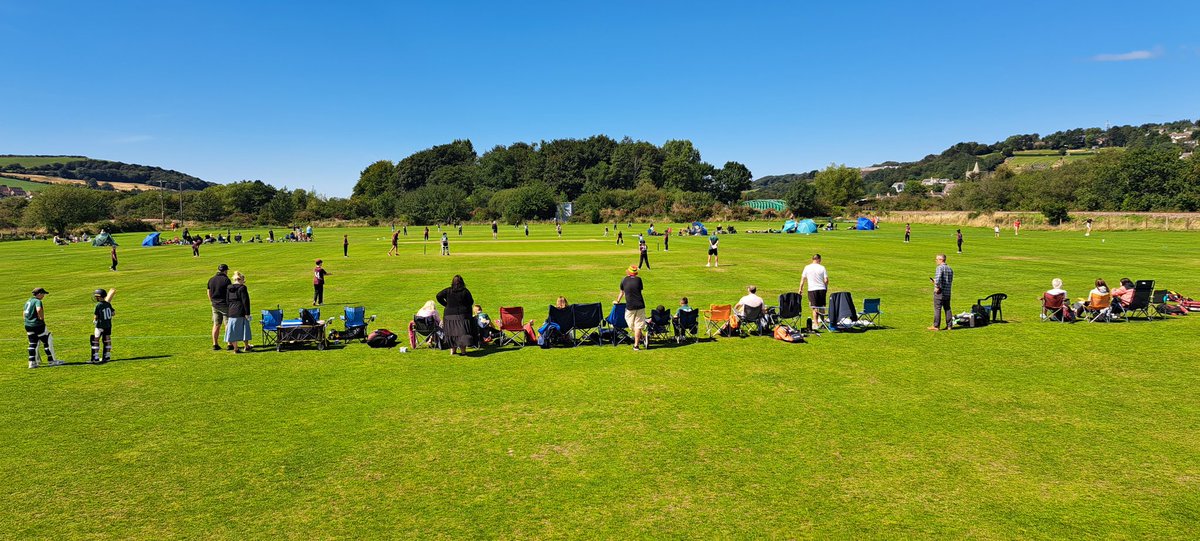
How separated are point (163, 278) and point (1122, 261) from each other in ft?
166

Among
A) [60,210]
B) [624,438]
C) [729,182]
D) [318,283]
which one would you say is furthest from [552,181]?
[624,438]

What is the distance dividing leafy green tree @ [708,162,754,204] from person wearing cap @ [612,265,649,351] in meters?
149

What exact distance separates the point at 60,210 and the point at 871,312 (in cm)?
11757

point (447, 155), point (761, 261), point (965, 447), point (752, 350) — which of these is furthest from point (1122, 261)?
point (447, 155)

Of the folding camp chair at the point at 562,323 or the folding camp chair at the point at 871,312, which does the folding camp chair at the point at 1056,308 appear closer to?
the folding camp chair at the point at 871,312

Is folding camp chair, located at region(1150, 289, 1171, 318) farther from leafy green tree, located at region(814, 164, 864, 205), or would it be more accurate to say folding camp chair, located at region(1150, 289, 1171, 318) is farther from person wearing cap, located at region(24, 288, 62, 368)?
leafy green tree, located at region(814, 164, 864, 205)

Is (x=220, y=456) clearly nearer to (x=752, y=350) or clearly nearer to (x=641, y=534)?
(x=641, y=534)

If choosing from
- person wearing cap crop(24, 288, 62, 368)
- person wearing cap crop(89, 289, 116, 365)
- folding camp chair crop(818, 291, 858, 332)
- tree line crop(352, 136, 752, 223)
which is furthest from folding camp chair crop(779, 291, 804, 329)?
tree line crop(352, 136, 752, 223)

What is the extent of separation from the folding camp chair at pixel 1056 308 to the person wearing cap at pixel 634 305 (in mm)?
11659

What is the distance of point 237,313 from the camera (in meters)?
14.6

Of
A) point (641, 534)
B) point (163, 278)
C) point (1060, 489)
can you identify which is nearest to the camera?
point (641, 534)

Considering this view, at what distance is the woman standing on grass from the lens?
14.5 metres

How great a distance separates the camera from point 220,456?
8445 mm

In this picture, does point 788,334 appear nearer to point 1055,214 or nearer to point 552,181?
point 1055,214
